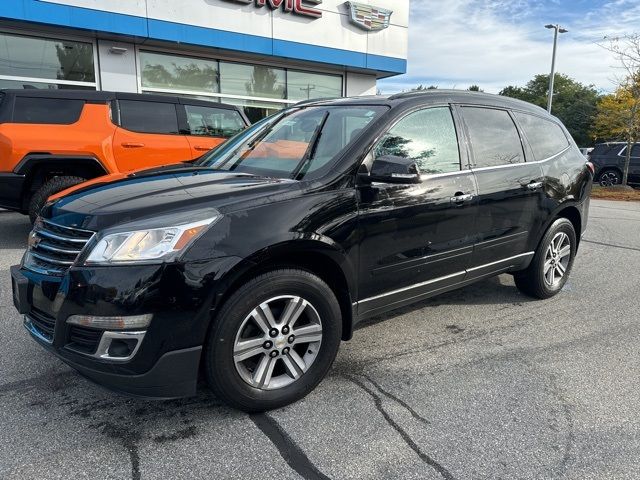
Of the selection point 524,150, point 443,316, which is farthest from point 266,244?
point 524,150

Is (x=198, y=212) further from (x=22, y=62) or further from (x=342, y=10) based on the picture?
(x=342, y=10)

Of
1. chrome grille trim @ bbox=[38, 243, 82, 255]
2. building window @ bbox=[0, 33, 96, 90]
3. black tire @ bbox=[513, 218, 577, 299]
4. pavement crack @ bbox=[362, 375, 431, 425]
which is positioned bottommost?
pavement crack @ bbox=[362, 375, 431, 425]

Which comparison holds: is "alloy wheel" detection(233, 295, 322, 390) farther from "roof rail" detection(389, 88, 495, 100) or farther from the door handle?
"roof rail" detection(389, 88, 495, 100)

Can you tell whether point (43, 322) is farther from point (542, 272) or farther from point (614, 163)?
point (614, 163)

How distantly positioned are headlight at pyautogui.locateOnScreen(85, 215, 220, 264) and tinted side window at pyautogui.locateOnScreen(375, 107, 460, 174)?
1387 millimetres

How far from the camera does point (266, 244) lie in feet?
8.11

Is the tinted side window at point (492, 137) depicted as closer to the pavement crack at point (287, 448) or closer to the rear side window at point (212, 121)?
the pavement crack at point (287, 448)

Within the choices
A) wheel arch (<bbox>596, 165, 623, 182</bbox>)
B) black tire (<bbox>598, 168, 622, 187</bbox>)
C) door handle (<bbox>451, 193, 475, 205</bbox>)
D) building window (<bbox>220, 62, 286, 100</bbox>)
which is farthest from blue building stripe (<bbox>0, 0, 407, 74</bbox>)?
door handle (<bbox>451, 193, 475, 205</bbox>)

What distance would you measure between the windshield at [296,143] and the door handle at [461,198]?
0.83 meters

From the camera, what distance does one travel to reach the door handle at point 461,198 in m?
3.46

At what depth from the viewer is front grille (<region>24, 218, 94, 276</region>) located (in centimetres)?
241

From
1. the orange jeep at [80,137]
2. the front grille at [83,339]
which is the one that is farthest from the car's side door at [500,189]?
the orange jeep at [80,137]

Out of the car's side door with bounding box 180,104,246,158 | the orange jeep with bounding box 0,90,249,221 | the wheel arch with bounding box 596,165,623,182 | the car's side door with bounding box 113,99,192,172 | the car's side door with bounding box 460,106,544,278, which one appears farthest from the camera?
the wheel arch with bounding box 596,165,623,182

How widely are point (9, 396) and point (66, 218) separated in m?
1.15
